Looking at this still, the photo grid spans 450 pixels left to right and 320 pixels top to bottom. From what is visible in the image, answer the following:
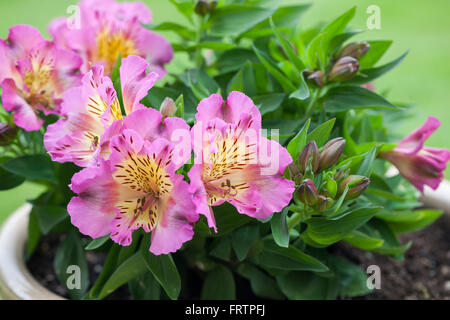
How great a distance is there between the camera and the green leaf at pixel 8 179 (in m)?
0.84

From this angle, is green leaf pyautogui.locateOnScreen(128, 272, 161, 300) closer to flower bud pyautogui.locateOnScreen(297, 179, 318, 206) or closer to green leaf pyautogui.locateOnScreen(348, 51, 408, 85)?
flower bud pyautogui.locateOnScreen(297, 179, 318, 206)

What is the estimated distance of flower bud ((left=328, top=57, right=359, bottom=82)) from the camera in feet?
2.40

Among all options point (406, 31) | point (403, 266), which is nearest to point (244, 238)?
point (403, 266)

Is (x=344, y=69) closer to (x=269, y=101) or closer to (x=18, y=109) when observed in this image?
(x=269, y=101)

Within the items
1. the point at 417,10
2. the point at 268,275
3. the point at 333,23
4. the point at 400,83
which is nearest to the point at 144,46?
the point at 333,23

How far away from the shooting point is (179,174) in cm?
56

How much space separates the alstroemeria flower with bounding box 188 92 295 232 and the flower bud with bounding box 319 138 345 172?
0.08 meters

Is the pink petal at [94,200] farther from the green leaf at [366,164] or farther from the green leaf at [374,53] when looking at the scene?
the green leaf at [374,53]

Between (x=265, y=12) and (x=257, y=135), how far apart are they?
0.32 metres

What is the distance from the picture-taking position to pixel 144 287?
82cm

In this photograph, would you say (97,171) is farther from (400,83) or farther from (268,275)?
(400,83)

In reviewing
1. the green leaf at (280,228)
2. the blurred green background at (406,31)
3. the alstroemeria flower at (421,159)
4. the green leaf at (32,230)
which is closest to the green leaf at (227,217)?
the green leaf at (280,228)

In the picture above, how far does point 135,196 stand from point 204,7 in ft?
1.24

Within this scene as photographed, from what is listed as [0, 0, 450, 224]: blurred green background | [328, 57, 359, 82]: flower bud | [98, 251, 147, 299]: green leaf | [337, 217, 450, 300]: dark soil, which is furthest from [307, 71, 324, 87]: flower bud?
[0, 0, 450, 224]: blurred green background
